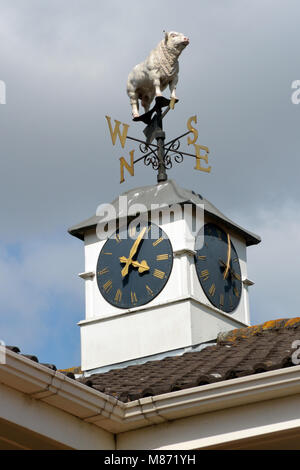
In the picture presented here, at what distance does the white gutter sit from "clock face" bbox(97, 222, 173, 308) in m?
6.82

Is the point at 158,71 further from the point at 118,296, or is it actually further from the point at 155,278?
the point at 118,296

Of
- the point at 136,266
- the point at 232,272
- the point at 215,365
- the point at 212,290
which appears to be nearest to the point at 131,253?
the point at 136,266

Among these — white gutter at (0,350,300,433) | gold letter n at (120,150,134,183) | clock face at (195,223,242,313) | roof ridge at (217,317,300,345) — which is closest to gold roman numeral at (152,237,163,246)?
clock face at (195,223,242,313)

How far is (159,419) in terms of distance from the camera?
885 centimetres

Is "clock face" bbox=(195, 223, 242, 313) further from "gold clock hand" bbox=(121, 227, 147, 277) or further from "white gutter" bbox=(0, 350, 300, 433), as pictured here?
"white gutter" bbox=(0, 350, 300, 433)

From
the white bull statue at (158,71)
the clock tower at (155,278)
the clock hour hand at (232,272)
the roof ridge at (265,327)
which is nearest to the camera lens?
the roof ridge at (265,327)

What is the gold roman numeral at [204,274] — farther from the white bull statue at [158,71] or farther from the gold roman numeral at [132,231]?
the white bull statue at [158,71]

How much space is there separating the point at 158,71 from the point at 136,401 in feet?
31.0

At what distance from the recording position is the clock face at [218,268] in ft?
52.8

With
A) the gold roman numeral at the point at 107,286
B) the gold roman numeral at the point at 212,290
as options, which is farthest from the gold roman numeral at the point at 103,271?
the gold roman numeral at the point at 212,290

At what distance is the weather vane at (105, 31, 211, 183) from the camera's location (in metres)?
17.1

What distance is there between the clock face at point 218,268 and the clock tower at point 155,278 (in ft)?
0.05

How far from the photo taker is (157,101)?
17.5 meters
